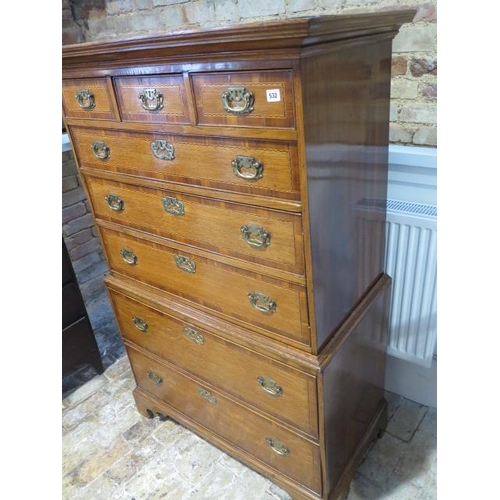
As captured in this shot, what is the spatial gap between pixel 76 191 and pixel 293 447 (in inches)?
65.5

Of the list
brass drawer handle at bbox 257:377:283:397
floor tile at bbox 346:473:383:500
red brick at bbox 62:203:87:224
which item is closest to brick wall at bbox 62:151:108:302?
red brick at bbox 62:203:87:224

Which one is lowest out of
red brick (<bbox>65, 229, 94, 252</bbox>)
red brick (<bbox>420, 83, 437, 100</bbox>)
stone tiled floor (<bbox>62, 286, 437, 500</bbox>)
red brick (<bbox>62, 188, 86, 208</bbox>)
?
stone tiled floor (<bbox>62, 286, 437, 500</bbox>)

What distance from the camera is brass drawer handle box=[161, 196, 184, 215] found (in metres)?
1.11

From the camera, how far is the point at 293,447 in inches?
50.1

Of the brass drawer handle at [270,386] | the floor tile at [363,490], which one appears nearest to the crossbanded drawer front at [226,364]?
the brass drawer handle at [270,386]

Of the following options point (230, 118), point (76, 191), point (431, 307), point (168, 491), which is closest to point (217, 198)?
point (230, 118)

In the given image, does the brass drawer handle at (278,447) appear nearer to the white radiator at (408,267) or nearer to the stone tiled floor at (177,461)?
the stone tiled floor at (177,461)

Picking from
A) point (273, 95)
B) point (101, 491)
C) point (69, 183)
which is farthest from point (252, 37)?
point (69, 183)

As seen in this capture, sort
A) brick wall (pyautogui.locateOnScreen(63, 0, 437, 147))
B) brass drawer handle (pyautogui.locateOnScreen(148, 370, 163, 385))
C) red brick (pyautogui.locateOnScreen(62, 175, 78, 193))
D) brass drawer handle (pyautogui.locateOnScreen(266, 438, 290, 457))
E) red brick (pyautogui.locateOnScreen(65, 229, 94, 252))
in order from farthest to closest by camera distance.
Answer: red brick (pyautogui.locateOnScreen(65, 229, 94, 252))
red brick (pyautogui.locateOnScreen(62, 175, 78, 193))
brass drawer handle (pyautogui.locateOnScreen(148, 370, 163, 385))
brass drawer handle (pyautogui.locateOnScreen(266, 438, 290, 457))
brick wall (pyautogui.locateOnScreen(63, 0, 437, 147))

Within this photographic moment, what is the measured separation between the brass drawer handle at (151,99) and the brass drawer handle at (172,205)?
23 centimetres

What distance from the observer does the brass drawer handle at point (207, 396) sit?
1437 millimetres

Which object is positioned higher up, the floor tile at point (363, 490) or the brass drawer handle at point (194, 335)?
the brass drawer handle at point (194, 335)

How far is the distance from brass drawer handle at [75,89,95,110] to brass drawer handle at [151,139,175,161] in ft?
0.75

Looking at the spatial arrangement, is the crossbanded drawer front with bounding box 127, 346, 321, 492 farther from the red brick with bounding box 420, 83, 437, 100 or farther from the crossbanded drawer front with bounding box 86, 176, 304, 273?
the red brick with bounding box 420, 83, 437, 100
